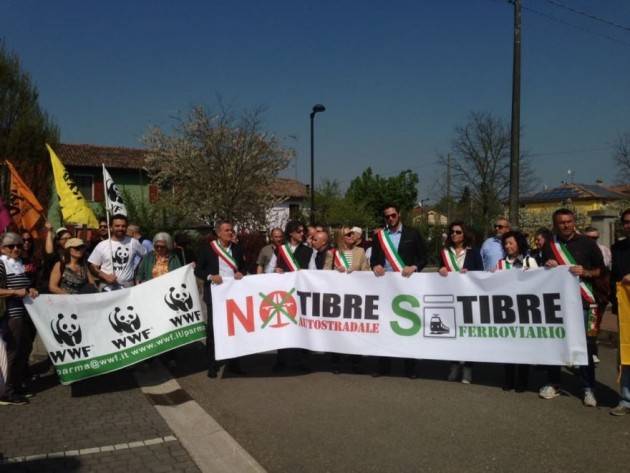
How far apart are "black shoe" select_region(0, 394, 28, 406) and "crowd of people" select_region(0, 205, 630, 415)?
0.01 m

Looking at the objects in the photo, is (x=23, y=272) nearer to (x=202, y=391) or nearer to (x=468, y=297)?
(x=202, y=391)

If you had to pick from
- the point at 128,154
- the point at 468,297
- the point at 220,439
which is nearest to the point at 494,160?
the point at 128,154

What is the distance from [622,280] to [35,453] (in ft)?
17.4

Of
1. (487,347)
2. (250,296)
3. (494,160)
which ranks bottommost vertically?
(487,347)

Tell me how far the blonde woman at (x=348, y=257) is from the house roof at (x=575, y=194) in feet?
217


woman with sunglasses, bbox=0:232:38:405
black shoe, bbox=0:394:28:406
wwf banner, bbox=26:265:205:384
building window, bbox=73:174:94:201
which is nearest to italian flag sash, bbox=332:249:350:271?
wwf banner, bbox=26:265:205:384

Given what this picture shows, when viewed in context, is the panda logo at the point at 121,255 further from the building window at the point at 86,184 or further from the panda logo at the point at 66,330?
the building window at the point at 86,184

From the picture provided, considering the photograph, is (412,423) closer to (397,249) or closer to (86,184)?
(397,249)

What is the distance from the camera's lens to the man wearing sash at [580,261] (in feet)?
17.4

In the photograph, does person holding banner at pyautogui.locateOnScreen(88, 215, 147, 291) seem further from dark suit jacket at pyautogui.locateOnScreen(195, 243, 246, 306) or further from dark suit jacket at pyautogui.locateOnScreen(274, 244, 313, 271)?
dark suit jacket at pyautogui.locateOnScreen(274, 244, 313, 271)

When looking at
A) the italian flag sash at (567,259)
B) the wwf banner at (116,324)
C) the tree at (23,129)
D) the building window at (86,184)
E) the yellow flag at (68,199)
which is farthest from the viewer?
the building window at (86,184)

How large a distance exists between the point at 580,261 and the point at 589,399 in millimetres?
1328

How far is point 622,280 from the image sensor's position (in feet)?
16.8

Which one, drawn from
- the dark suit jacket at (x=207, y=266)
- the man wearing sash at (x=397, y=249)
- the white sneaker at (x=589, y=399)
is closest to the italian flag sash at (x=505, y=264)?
the man wearing sash at (x=397, y=249)
